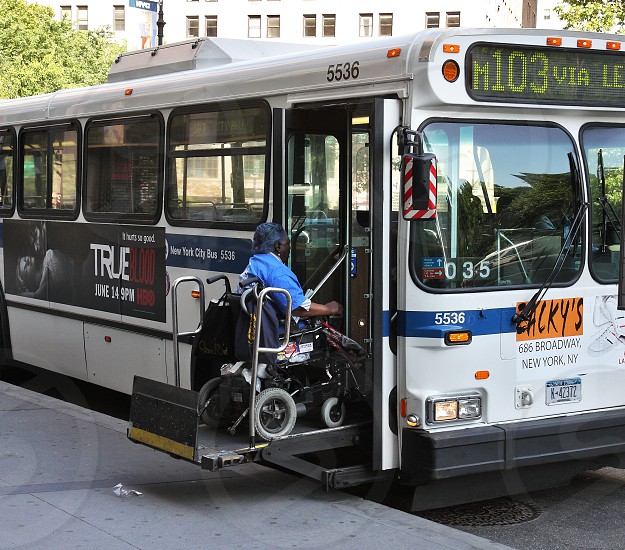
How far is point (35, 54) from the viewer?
3747cm

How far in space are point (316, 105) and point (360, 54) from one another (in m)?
0.56

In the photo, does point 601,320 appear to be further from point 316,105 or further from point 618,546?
point 316,105

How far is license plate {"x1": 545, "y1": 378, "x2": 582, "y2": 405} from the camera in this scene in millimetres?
7016

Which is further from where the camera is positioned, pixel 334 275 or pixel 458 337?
pixel 334 275

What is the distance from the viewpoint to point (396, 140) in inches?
261

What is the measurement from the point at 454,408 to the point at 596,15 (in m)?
19.2

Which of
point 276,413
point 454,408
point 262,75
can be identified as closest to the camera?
point 454,408

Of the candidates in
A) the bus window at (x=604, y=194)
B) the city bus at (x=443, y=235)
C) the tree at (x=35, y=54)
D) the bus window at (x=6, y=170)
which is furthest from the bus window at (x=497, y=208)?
the tree at (x=35, y=54)

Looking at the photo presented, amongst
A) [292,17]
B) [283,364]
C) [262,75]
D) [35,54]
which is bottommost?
[283,364]

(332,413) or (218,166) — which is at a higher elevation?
(218,166)

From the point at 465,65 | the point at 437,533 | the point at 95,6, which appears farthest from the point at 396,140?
the point at 95,6

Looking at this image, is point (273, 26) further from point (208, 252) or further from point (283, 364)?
point (283, 364)

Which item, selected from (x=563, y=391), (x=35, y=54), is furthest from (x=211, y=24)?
(x=563, y=391)

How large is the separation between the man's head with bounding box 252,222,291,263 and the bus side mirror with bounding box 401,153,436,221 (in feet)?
3.41
